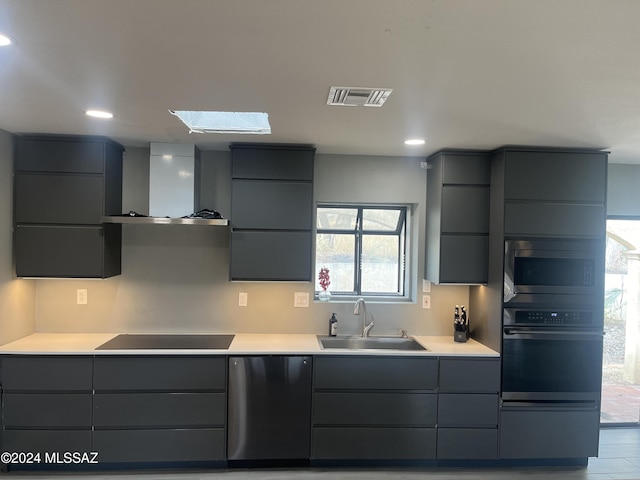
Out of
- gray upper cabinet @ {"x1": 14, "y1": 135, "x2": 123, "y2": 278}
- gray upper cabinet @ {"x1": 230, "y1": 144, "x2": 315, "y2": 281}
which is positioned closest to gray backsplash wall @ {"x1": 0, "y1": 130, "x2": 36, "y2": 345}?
gray upper cabinet @ {"x1": 14, "y1": 135, "x2": 123, "y2": 278}

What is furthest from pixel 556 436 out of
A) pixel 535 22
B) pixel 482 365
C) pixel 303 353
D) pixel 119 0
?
pixel 119 0

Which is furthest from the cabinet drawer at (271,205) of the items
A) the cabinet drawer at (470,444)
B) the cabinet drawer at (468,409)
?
the cabinet drawer at (470,444)

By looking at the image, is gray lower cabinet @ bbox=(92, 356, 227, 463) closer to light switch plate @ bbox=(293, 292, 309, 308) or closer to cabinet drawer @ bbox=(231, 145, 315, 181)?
light switch plate @ bbox=(293, 292, 309, 308)

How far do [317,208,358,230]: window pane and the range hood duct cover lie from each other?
117 cm

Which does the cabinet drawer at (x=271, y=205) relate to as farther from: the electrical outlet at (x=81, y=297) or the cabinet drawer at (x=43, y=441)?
Answer: the cabinet drawer at (x=43, y=441)

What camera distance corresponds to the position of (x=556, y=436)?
315 centimetres

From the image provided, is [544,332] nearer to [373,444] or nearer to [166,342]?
[373,444]

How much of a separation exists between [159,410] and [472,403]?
2.29 m

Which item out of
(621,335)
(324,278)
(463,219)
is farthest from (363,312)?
(621,335)

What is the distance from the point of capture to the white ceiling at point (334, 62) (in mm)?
1297

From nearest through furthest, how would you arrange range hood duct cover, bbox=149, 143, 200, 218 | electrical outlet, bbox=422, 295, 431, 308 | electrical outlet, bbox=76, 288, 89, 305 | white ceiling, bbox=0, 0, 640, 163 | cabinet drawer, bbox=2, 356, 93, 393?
white ceiling, bbox=0, 0, 640, 163 → cabinet drawer, bbox=2, 356, 93, 393 → range hood duct cover, bbox=149, 143, 200, 218 → electrical outlet, bbox=76, 288, 89, 305 → electrical outlet, bbox=422, 295, 431, 308

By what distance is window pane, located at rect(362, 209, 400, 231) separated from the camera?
3.90 meters

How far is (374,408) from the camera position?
3.11m

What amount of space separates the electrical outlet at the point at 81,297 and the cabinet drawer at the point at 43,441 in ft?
3.26
